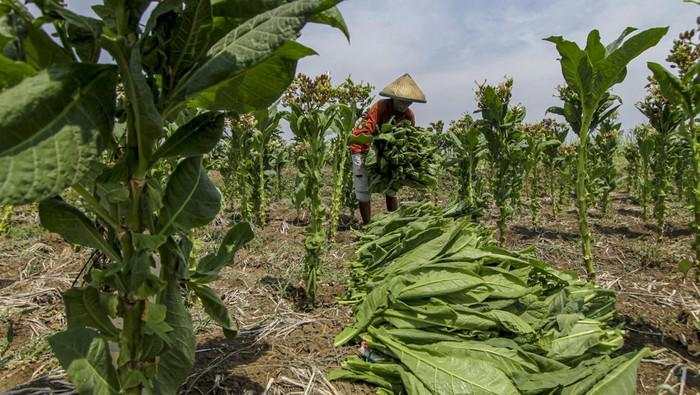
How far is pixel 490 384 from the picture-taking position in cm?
224

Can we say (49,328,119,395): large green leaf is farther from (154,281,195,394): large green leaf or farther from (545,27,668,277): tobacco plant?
(545,27,668,277): tobacco plant

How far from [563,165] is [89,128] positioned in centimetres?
1143

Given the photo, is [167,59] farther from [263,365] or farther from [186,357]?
[263,365]

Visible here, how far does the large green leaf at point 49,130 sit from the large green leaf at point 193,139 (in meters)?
0.20

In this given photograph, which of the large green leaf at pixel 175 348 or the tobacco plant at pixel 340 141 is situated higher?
the tobacco plant at pixel 340 141

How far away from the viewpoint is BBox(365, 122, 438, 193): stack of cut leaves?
6.43m

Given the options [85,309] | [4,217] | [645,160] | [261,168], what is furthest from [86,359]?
[645,160]

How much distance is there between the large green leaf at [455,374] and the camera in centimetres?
223

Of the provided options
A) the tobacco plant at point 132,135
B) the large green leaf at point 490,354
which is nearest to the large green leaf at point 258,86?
the tobacco plant at point 132,135

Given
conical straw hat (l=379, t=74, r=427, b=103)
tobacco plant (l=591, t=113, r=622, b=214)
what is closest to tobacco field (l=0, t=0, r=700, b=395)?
conical straw hat (l=379, t=74, r=427, b=103)

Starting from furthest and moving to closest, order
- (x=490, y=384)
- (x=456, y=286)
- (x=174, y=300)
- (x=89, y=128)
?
(x=456, y=286) < (x=490, y=384) < (x=174, y=300) < (x=89, y=128)

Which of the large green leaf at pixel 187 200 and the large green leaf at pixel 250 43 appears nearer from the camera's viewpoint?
the large green leaf at pixel 250 43

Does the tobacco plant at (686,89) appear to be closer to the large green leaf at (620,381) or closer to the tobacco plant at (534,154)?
the large green leaf at (620,381)

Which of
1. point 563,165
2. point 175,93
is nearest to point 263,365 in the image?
point 175,93
